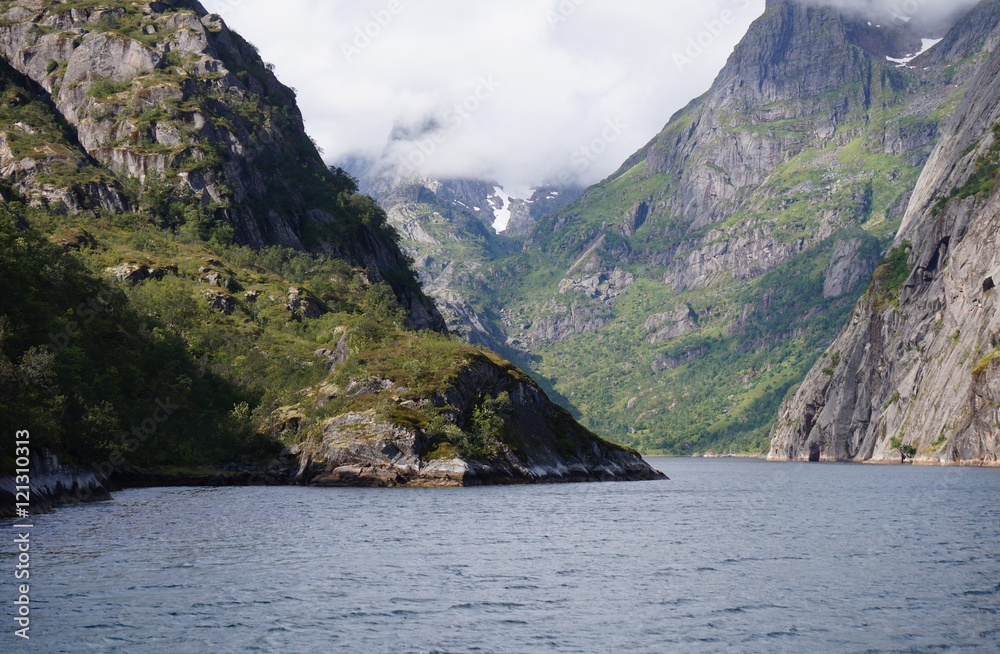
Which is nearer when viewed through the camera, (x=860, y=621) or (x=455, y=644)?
(x=455, y=644)

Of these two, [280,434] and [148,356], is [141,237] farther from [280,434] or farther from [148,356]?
[280,434]

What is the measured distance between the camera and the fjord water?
1454 inches

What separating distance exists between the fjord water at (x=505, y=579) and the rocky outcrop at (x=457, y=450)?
30921 mm

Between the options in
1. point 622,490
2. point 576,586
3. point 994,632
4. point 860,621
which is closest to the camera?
point 994,632

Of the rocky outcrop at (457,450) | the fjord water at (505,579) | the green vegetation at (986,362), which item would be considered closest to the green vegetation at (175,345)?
the rocky outcrop at (457,450)

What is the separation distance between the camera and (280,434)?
139 meters

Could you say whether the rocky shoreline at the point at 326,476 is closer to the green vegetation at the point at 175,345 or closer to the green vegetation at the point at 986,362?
the green vegetation at the point at 175,345

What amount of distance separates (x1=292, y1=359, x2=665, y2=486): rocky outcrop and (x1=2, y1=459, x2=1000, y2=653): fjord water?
3092cm

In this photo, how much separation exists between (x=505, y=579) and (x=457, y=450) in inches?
2959

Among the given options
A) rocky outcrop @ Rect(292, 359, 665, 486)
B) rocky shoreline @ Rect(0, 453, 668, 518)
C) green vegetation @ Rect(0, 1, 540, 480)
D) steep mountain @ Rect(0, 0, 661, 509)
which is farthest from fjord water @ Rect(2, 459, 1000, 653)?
rocky outcrop @ Rect(292, 359, 665, 486)

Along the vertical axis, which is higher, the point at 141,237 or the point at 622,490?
the point at 141,237

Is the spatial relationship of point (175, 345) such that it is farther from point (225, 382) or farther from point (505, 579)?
point (505, 579)

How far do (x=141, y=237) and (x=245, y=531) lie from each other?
130191 millimetres

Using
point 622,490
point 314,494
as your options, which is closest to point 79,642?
point 314,494
